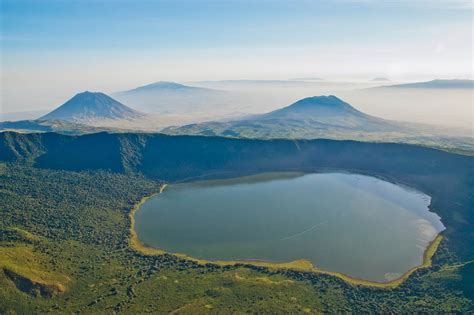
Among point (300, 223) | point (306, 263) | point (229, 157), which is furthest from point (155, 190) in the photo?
point (306, 263)

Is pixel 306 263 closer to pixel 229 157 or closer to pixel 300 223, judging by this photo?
pixel 300 223

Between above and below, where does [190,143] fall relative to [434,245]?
above

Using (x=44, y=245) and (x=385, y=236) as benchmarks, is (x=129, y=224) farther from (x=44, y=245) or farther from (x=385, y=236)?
(x=385, y=236)

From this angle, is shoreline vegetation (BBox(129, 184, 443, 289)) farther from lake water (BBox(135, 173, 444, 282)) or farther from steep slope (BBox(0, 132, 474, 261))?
steep slope (BBox(0, 132, 474, 261))

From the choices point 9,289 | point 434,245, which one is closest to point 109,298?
point 9,289

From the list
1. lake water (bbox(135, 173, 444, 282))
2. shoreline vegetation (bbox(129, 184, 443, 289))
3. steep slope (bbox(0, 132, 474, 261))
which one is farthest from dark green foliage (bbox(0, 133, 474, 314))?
lake water (bbox(135, 173, 444, 282))

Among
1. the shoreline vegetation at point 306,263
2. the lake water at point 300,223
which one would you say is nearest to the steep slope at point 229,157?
the lake water at point 300,223

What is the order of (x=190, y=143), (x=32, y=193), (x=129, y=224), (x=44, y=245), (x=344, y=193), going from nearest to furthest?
(x=44, y=245)
(x=129, y=224)
(x=32, y=193)
(x=344, y=193)
(x=190, y=143)

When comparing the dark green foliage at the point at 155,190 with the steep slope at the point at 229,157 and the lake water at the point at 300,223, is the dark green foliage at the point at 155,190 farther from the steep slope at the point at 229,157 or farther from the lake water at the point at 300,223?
the lake water at the point at 300,223

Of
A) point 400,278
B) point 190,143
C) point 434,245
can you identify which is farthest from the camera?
point 190,143
